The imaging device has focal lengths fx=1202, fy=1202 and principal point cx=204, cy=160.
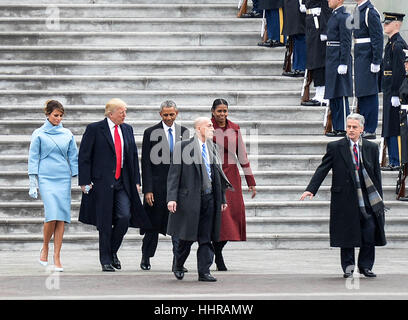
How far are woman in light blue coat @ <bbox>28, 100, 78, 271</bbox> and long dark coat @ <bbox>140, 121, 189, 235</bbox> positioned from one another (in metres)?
0.76

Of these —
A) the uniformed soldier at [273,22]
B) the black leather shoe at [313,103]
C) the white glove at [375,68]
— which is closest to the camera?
the white glove at [375,68]

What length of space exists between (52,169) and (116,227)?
0.90 m

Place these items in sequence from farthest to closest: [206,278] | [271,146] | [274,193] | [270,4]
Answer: [270,4] → [271,146] → [274,193] → [206,278]

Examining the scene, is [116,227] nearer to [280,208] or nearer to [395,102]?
[280,208]

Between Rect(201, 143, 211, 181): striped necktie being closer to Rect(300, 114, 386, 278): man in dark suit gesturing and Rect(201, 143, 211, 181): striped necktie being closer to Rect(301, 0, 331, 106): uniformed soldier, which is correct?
Rect(300, 114, 386, 278): man in dark suit gesturing

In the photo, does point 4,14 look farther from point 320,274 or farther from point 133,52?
point 320,274

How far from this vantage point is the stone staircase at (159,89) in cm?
1518

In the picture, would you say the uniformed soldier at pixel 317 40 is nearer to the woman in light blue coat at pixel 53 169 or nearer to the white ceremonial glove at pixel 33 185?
the woman in light blue coat at pixel 53 169

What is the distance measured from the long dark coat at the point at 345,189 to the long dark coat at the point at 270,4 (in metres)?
7.45

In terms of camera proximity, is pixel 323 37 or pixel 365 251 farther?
pixel 323 37

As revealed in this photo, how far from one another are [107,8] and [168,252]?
7.08 meters

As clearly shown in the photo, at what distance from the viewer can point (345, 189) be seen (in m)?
11.9

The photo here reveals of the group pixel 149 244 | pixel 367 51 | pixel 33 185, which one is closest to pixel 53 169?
pixel 33 185

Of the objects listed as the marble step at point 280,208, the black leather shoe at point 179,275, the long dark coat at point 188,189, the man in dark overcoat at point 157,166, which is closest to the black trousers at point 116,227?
the man in dark overcoat at point 157,166
